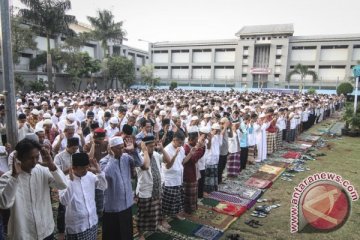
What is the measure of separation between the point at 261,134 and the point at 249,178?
1.79m

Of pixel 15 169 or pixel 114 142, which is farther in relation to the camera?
pixel 114 142

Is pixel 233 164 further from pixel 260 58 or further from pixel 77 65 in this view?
pixel 260 58

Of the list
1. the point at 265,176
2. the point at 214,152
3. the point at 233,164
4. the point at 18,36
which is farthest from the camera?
the point at 18,36

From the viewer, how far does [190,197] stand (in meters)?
5.08

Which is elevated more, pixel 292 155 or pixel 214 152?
pixel 214 152

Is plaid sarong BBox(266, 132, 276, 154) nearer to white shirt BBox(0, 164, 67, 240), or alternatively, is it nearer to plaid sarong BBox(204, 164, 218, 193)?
plaid sarong BBox(204, 164, 218, 193)

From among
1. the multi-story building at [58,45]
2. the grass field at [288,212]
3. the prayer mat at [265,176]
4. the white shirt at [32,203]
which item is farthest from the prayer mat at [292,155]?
the multi-story building at [58,45]

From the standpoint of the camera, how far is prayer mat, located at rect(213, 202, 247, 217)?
17.4 feet

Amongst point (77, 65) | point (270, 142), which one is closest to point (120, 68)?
point (77, 65)

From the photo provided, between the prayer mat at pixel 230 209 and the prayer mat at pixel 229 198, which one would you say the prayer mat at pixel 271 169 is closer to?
the prayer mat at pixel 229 198

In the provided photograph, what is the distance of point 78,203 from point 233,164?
4791 mm

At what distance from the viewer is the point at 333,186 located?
368cm

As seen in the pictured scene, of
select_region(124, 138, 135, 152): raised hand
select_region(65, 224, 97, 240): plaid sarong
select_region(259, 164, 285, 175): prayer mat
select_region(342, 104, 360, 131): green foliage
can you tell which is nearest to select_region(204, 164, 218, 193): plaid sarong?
select_region(259, 164, 285, 175): prayer mat

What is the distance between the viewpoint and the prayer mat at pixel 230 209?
529 cm
